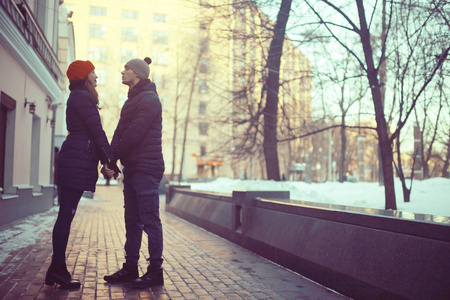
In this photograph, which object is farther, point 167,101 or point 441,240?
point 167,101

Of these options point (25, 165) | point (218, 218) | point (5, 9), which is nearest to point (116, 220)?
point (25, 165)

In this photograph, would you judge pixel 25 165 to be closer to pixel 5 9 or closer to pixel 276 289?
pixel 5 9

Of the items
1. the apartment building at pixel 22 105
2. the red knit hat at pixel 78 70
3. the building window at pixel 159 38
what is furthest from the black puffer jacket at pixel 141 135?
the building window at pixel 159 38

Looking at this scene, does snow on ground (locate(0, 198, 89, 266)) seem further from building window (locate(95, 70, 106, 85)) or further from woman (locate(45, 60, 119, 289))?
building window (locate(95, 70, 106, 85))

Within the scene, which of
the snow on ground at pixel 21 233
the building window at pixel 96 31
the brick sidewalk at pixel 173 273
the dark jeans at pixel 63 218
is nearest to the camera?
the brick sidewalk at pixel 173 273

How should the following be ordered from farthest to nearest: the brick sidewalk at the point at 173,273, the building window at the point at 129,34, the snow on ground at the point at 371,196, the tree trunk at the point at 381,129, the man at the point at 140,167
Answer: the building window at the point at 129,34 → the snow on ground at the point at 371,196 → the tree trunk at the point at 381,129 → the man at the point at 140,167 → the brick sidewalk at the point at 173,273

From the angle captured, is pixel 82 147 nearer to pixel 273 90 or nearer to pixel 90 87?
pixel 90 87

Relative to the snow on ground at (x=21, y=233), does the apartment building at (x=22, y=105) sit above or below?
above

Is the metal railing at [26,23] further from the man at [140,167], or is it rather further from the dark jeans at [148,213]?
the dark jeans at [148,213]

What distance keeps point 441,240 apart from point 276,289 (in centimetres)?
178

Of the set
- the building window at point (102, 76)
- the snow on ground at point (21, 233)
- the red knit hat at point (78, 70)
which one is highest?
the building window at point (102, 76)

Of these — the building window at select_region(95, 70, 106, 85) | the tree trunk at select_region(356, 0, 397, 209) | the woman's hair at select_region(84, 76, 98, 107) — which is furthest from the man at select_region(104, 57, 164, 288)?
the building window at select_region(95, 70, 106, 85)

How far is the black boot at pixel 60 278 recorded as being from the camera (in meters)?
4.32

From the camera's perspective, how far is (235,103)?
13609 mm
